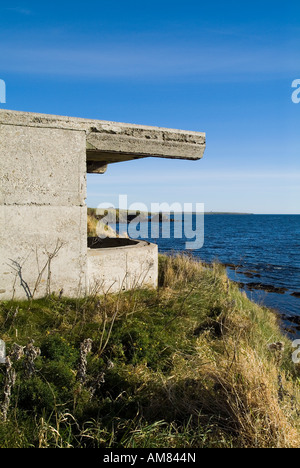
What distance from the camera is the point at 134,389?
3.60 metres

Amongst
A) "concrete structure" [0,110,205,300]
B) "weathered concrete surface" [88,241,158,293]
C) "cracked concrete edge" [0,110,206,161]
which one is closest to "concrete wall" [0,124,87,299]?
"concrete structure" [0,110,205,300]

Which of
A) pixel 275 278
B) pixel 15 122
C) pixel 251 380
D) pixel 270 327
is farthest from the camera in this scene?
pixel 275 278

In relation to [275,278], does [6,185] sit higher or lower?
higher

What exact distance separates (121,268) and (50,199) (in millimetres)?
1636

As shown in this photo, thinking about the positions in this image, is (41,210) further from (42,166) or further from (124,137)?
Result: (124,137)

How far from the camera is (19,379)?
347cm

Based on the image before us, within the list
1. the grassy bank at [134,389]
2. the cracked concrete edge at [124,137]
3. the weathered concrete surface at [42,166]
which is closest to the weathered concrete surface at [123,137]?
the cracked concrete edge at [124,137]

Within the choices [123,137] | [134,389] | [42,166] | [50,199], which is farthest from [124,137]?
[134,389]

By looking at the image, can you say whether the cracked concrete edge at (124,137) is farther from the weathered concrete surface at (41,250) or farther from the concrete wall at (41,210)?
the weathered concrete surface at (41,250)

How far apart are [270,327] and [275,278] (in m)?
11.0

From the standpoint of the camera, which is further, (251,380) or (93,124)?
(93,124)

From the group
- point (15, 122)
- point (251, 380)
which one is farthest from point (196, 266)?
point (251, 380)

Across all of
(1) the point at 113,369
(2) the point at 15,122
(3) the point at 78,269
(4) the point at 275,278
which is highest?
(2) the point at 15,122
